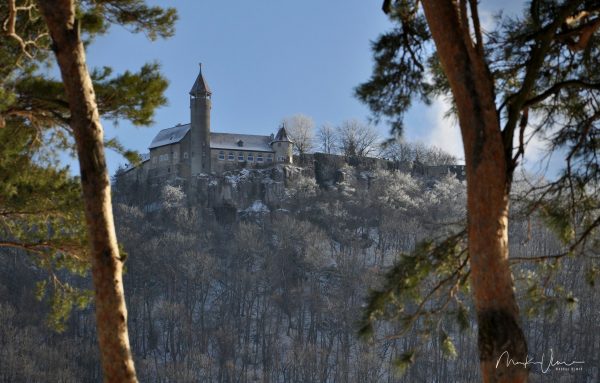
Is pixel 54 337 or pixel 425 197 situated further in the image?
pixel 425 197

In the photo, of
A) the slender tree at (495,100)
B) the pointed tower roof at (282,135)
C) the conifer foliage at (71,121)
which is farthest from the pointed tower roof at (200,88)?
the slender tree at (495,100)

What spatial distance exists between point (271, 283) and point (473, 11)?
156 ft

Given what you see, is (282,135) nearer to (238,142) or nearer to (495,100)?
(238,142)

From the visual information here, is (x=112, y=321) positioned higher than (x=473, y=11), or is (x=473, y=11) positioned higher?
(x=473, y=11)

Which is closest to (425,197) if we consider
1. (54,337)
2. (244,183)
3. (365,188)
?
(365,188)

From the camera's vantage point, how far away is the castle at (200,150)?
2243 inches

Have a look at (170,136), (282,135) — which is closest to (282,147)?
(282,135)

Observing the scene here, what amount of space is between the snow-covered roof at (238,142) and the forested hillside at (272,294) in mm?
3568

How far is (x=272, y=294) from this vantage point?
1961 inches

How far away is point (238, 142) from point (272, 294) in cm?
1360

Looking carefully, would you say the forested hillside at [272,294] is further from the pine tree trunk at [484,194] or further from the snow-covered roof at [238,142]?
the pine tree trunk at [484,194]

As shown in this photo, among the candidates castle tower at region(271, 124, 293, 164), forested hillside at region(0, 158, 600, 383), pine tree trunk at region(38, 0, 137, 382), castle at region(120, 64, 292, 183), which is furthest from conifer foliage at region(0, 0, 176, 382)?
castle tower at region(271, 124, 293, 164)

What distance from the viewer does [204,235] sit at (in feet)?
183

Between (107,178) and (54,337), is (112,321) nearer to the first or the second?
(107,178)
